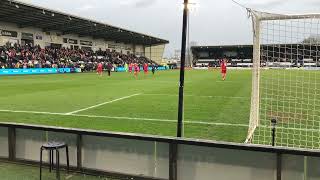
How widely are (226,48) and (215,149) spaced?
385ft

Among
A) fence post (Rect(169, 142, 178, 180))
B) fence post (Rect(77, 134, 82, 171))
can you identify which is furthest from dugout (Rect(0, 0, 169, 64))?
fence post (Rect(169, 142, 178, 180))

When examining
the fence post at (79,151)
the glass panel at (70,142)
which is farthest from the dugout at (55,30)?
the fence post at (79,151)

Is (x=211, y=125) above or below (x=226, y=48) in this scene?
below

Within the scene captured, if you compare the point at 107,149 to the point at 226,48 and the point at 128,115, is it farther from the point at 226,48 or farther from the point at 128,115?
the point at 226,48

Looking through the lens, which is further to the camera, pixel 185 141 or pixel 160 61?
pixel 160 61

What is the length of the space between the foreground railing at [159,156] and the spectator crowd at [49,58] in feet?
150

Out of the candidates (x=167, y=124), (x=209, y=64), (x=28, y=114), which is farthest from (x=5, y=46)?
(x=209, y=64)

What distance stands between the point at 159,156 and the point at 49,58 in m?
61.5

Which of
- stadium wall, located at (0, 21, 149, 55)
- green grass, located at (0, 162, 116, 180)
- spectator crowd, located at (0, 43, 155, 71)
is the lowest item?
green grass, located at (0, 162, 116, 180)

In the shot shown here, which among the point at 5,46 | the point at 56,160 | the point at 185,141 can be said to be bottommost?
the point at 56,160

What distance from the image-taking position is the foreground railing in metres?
6.08

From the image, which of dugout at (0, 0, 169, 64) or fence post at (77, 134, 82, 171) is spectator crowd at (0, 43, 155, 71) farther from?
fence post at (77, 134, 82, 171)

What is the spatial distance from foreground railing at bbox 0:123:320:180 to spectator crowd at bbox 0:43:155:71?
45622mm

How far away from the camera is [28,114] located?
15031 millimetres
